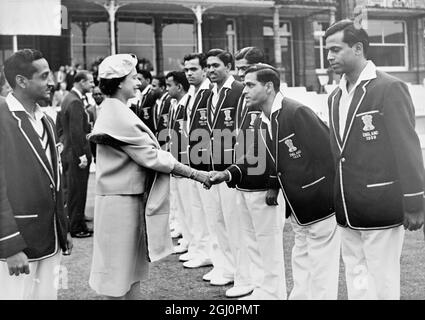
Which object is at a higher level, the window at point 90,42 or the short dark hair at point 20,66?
the window at point 90,42

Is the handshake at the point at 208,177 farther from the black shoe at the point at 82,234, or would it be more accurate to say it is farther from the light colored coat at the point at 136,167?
the black shoe at the point at 82,234

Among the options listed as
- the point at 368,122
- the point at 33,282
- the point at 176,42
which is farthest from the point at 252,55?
the point at 176,42

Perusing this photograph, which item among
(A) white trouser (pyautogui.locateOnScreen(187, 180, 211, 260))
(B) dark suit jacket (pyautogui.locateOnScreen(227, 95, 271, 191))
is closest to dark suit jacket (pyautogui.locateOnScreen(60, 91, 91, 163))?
(A) white trouser (pyautogui.locateOnScreen(187, 180, 211, 260))

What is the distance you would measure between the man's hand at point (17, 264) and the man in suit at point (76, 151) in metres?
3.50

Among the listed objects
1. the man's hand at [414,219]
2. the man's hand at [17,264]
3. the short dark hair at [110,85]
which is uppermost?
the short dark hair at [110,85]

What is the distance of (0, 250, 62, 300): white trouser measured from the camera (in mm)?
2617

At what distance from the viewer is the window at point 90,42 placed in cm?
1417

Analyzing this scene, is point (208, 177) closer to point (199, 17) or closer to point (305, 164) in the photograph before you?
point (305, 164)

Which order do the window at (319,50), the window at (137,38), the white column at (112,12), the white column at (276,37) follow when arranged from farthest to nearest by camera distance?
1. the window at (319,50)
2. the white column at (276,37)
3. the window at (137,38)
4. the white column at (112,12)

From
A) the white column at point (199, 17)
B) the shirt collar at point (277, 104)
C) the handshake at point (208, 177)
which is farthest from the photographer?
the white column at point (199, 17)

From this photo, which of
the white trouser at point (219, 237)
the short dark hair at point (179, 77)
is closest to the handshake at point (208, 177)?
the white trouser at point (219, 237)

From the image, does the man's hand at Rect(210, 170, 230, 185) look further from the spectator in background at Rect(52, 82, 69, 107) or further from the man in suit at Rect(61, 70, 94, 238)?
the spectator in background at Rect(52, 82, 69, 107)

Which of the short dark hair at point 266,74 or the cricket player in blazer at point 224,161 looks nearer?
the short dark hair at point 266,74
